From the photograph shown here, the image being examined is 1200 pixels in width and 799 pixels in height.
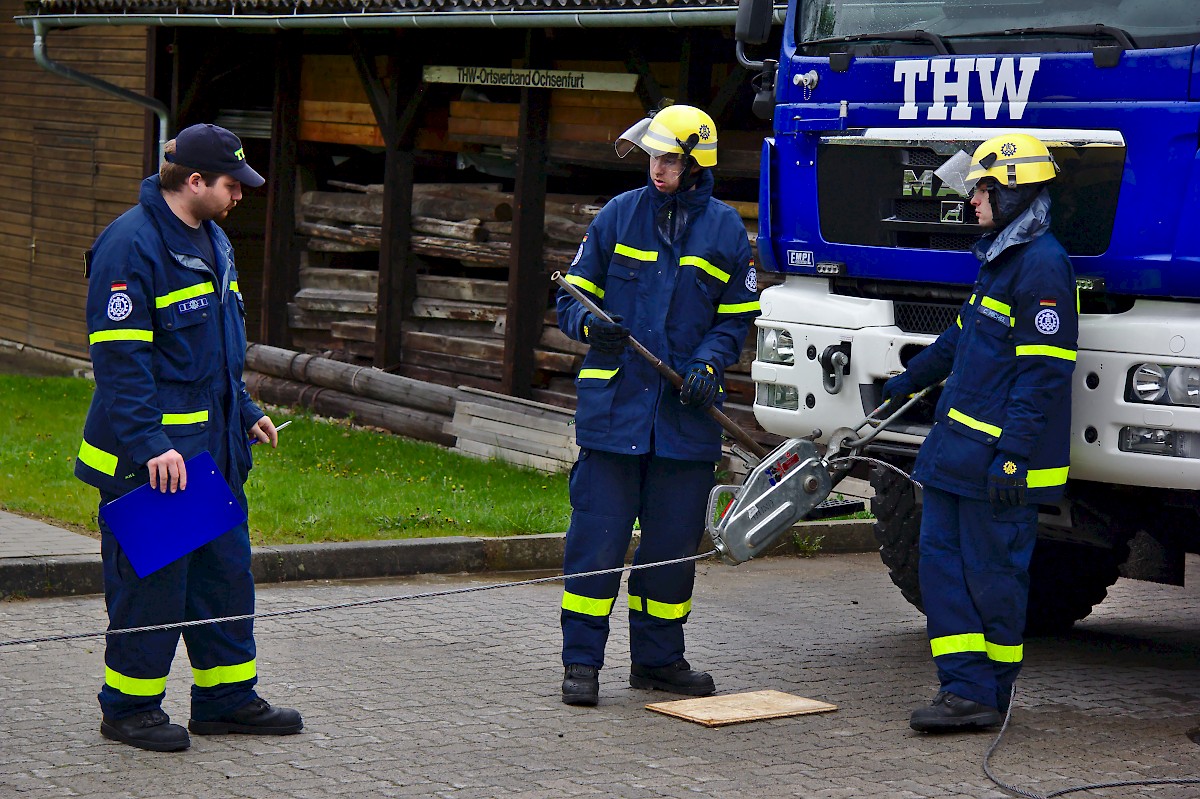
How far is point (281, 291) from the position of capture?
14.8 metres

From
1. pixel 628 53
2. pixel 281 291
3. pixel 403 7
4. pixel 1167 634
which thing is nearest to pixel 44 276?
pixel 281 291

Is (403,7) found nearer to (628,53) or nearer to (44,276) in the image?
(628,53)

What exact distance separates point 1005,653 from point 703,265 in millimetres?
1722

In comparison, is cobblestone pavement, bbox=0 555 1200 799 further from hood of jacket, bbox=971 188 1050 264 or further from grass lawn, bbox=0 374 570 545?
hood of jacket, bbox=971 188 1050 264

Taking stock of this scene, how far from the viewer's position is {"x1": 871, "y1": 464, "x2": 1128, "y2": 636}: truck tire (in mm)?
6750

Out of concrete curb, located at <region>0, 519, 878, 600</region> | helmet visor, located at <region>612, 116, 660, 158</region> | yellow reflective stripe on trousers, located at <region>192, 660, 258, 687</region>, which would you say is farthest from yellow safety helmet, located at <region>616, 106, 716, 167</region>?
concrete curb, located at <region>0, 519, 878, 600</region>

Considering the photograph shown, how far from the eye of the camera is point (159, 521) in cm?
517

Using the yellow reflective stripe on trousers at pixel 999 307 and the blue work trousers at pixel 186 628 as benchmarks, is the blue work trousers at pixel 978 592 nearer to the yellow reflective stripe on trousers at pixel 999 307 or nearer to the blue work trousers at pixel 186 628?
the yellow reflective stripe on trousers at pixel 999 307

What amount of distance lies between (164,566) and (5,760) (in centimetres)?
72

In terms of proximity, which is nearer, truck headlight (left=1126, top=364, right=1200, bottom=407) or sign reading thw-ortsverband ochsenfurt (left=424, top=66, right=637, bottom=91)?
truck headlight (left=1126, top=364, right=1200, bottom=407)

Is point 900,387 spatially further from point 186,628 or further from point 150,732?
point 150,732

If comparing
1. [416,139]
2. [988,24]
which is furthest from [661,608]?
[416,139]

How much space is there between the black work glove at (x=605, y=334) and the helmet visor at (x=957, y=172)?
1.24 metres

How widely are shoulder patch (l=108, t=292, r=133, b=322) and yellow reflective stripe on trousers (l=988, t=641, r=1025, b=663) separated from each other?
308cm
